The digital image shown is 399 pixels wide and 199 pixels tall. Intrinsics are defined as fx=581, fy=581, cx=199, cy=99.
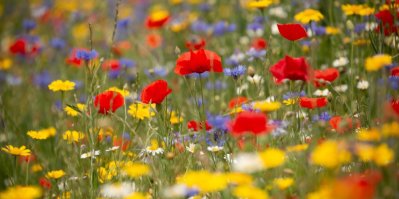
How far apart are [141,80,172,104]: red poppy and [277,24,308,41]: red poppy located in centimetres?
42

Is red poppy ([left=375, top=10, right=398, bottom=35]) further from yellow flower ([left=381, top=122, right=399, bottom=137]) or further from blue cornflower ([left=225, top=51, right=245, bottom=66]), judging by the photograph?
yellow flower ([left=381, top=122, right=399, bottom=137])

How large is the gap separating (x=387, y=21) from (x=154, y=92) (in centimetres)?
104

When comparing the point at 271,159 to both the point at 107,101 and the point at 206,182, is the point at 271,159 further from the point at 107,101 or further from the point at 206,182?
the point at 107,101

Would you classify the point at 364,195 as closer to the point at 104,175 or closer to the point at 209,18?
the point at 104,175

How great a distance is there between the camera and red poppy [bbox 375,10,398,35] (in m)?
2.29

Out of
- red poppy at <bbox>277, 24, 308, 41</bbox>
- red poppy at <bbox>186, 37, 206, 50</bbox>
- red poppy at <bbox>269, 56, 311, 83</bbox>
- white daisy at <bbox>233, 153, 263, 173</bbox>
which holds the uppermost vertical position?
red poppy at <bbox>277, 24, 308, 41</bbox>

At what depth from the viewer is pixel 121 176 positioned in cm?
179

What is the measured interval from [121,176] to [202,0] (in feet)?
9.72

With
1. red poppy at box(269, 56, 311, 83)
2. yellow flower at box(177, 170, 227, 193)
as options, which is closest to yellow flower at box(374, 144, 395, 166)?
yellow flower at box(177, 170, 227, 193)

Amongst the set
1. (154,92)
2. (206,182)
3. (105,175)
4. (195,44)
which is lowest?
(105,175)

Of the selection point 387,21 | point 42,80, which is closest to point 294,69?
point 387,21

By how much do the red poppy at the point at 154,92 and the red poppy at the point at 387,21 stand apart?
96 centimetres

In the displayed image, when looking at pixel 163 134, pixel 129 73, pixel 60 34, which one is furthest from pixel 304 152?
pixel 60 34

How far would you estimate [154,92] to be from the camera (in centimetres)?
189
